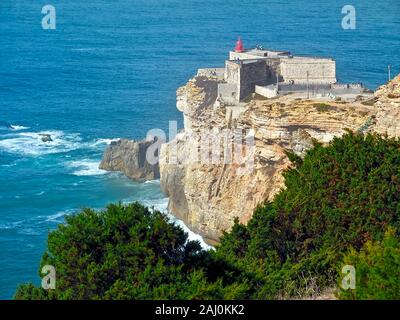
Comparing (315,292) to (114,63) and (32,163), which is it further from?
(114,63)

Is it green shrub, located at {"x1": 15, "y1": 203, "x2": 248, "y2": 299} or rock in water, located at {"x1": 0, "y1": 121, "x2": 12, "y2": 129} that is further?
rock in water, located at {"x1": 0, "y1": 121, "x2": 12, "y2": 129}

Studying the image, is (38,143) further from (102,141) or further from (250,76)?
(250,76)

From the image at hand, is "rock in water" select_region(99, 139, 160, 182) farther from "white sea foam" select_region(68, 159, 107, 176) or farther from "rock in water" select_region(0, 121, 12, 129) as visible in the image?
"rock in water" select_region(0, 121, 12, 129)

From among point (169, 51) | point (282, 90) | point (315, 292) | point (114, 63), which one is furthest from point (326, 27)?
point (315, 292)

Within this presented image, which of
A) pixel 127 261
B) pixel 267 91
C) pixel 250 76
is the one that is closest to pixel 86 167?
pixel 250 76

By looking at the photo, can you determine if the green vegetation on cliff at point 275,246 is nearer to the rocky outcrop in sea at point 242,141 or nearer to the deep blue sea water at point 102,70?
the rocky outcrop in sea at point 242,141

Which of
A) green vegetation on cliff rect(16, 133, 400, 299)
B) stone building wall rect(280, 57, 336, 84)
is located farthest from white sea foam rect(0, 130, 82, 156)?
green vegetation on cliff rect(16, 133, 400, 299)
